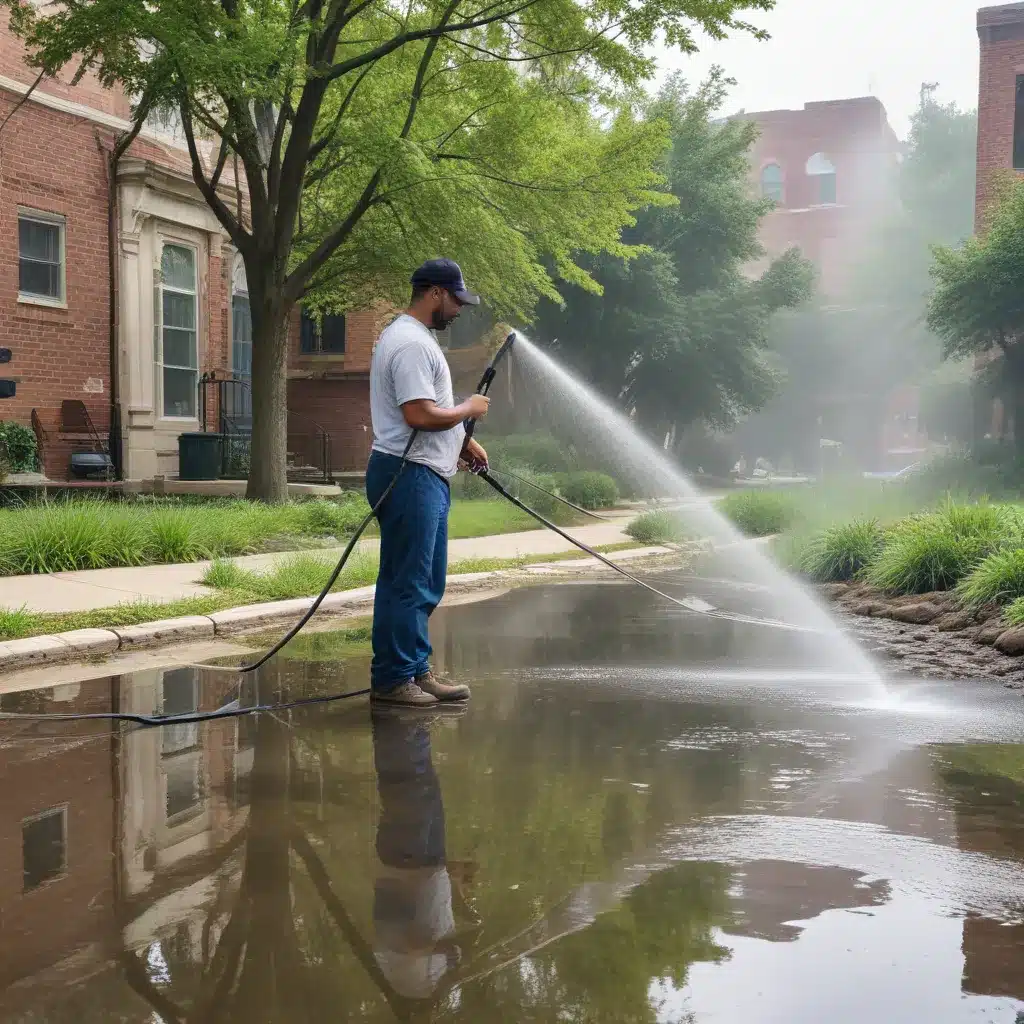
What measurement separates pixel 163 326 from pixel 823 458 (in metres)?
34.1

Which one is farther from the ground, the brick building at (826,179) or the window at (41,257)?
the brick building at (826,179)

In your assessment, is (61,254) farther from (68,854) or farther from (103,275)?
(68,854)

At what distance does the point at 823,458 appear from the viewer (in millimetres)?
50250

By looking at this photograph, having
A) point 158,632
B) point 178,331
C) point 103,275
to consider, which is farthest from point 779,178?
point 158,632

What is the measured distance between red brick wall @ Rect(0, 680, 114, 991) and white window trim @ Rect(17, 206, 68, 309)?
15.4 metres

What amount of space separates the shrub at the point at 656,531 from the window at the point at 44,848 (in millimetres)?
12506

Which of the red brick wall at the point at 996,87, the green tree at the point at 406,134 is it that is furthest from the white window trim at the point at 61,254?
the red brick wall at the point at 996,87

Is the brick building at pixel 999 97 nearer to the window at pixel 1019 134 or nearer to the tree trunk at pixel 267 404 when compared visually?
the window at pixel 1019 134

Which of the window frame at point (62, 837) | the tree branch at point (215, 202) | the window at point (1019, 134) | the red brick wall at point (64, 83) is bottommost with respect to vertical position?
the window frame at point (62, 837)

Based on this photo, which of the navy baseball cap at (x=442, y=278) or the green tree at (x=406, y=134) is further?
the green tree at (x=406, y=134)

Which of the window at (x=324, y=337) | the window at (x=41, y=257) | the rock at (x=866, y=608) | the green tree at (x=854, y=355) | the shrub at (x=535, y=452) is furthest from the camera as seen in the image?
the green tree at (x=854, y=355)

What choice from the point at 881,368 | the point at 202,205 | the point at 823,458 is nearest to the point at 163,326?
the point at 202,205

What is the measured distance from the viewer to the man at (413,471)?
19.8 feet

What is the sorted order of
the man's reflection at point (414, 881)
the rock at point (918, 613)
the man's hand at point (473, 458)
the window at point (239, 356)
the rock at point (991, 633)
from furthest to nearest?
the window at point (239, 356)
the rock at point (918, 613)
the rock at point (991, 633)
the man's hand at point (473, 458)
the man's reflection at point (414, 881)
